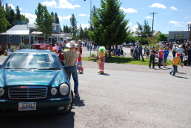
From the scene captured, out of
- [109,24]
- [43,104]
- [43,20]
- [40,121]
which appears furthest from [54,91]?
[43,20]

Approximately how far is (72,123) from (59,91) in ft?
2.41

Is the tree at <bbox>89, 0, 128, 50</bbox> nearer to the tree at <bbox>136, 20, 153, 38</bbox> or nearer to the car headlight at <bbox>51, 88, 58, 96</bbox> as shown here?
the car headlight at <bbox>51, 88, 58, 96</bbox>

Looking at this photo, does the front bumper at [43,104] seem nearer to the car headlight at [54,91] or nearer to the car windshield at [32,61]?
the car headlight at [54,91]

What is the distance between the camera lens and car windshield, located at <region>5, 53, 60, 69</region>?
628 centimetres

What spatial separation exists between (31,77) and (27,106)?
763 millimetres

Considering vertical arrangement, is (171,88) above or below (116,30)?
below

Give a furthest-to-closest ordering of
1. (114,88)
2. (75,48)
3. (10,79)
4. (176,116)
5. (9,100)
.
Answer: (114,88) → (75,48) → (176,116) → (10,79) → (9,100)

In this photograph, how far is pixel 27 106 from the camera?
4.83 meters

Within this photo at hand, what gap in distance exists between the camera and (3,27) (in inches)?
1388

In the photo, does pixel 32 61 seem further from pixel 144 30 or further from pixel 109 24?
pixel 144 30

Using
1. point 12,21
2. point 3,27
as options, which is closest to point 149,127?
point 3,27

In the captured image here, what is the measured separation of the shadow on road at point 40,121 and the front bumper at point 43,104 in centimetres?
A: 37

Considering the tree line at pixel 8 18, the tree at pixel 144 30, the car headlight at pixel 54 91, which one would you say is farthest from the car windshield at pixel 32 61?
the tree at pixel 144 30

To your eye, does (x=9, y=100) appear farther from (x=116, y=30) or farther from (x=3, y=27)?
(x=3, y=27)
